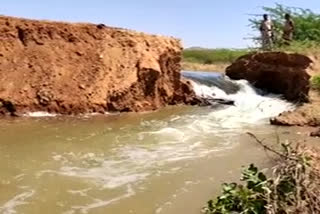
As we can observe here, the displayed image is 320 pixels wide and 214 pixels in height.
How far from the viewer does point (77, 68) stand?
1235 cm

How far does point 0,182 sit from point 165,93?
26.5ft

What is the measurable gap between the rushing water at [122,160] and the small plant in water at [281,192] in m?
0.87

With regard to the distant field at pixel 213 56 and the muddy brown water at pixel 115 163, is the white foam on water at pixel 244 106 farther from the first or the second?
the distant field at pixel 213 56

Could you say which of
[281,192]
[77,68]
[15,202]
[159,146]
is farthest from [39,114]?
[281,192]

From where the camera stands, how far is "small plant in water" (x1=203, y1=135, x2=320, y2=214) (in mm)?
4222

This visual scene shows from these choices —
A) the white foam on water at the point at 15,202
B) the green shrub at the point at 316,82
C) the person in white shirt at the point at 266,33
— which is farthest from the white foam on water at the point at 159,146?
the person in white shirt at the point at 266,33

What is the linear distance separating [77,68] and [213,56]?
19831 millimetres

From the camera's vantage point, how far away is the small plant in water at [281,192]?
4222 millimetres

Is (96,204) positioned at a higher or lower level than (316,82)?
lower

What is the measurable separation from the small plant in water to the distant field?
2524 centimetres

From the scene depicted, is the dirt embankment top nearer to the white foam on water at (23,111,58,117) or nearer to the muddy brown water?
the white foam on water at (23,111,58,117)

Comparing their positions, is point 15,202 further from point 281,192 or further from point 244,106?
point 244,106

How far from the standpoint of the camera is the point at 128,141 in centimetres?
916

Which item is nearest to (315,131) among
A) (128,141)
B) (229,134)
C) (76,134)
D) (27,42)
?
(229,134)
